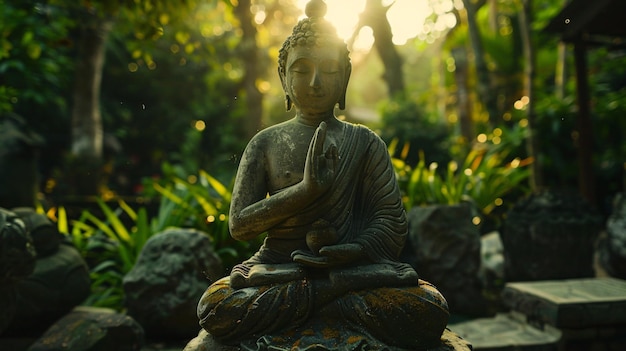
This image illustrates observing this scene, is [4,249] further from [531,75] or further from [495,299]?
[531,75]

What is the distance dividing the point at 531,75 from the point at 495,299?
156 inches

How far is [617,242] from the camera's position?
5766 millimetres

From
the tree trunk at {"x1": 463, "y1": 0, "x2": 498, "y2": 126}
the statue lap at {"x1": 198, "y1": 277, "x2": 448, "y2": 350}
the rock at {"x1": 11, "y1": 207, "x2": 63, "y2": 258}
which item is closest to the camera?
the statue lap at {"x1": 198, "y1": 277, "x2": 448, "y2": 350}

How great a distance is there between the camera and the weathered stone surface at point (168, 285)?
4785 millimetres

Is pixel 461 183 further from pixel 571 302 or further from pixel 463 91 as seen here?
pixel 463 91

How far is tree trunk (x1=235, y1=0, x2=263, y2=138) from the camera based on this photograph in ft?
33.8

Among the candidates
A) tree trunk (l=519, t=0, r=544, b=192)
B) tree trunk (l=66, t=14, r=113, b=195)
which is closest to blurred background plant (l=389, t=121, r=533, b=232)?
tree trunk (l=519, t=0, r=544, b=192)

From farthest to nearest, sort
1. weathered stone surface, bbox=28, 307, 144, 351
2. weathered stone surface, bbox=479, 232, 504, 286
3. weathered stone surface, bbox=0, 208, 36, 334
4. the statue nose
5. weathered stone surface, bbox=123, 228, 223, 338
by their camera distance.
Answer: weathered stone surface, bbox=479, 232, 504, 286, weathered stone surface, bbox=123, 228, 223, 338, weathered stone surface, bbox=28, 307, 144, 351, weathered stone surface, bbox=0, 208, 36, 334, the statue nose

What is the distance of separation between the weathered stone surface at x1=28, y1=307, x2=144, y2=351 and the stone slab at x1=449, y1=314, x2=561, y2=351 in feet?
9.19

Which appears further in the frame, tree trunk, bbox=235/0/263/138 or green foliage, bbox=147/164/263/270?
tree trunk, bbox=235/0/263/138

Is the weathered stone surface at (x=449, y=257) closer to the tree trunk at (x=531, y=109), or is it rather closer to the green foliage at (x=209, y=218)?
the green foliage at (x=209, y=218)

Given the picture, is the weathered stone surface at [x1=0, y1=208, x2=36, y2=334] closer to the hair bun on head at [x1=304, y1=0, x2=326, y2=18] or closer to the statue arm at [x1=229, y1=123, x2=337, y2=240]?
the statue arm at [x1=229, y1=123, x2=337, y2=240]

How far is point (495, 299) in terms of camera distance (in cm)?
639

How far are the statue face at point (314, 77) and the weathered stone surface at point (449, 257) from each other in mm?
3089
